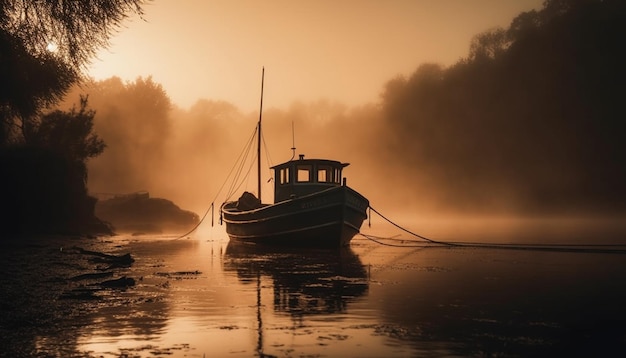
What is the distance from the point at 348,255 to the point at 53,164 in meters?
20.7

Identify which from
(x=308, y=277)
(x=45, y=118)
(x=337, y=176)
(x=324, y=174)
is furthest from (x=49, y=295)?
(x=45, y=118)

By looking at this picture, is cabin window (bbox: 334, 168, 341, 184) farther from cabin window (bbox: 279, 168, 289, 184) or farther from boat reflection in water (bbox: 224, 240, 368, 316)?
boat reflection in water (bbox: 224, 240, 368, 316)

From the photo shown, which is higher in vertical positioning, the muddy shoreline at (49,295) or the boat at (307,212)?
the boat at (307,212)

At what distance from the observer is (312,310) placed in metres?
9.05

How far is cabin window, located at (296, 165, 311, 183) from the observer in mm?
27688

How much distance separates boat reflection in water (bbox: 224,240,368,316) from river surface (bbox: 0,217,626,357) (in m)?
0.04

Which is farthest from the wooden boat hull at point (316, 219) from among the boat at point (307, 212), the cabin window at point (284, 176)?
the cabin window at point (284, 176)

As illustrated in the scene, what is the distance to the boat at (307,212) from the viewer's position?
24.3 metres

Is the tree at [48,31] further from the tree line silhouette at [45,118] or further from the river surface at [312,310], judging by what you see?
the river surface at [312,310]

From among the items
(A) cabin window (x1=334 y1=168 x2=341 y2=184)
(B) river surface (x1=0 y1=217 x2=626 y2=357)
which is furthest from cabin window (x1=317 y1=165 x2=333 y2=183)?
(B) river surface (x1=0 y1=217 x2=626 y2=357)

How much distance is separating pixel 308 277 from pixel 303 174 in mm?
14096

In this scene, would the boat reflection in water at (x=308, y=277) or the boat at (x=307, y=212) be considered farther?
the boat at (x=307, y=212)

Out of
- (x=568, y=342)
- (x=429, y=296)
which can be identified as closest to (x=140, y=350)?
(x=568, y=342)

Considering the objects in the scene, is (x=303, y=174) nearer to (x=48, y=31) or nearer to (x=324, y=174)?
(x=324, y=174)
